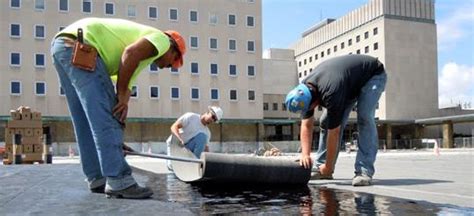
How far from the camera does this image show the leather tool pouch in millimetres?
3582

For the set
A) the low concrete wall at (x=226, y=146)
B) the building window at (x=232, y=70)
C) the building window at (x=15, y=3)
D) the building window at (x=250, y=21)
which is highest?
the building window at (x=15, y=3)

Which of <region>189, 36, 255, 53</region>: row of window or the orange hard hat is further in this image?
<region>189, 36, 255, 53</region>: row of window

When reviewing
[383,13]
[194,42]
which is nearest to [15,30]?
[194,42]

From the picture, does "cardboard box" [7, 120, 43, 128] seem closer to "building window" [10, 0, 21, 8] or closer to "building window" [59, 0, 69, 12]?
"building window" [59, 0, 69, 12]

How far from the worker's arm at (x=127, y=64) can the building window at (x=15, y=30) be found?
52730mm

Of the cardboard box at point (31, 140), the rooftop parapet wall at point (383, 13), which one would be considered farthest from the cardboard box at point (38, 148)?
the rooftop parapet wall at point (383, 13)

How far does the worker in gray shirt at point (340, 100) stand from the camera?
5117mm

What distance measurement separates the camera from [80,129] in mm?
4047

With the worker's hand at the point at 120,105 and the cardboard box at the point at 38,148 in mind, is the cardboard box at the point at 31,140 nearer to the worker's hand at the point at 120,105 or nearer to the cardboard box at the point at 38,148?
the cardboard box at the point at 38,148

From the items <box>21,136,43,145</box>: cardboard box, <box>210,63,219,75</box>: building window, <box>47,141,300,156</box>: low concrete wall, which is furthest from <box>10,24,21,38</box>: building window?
<box>21,136,43,145</box>: cardboard box

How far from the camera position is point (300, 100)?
5.12m

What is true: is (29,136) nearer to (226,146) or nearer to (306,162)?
(306,162)

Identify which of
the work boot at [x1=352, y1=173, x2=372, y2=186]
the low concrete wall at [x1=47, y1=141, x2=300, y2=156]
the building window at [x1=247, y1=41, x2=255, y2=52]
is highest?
the building window at [x1=247, y1=41, x2=255, y2=52]

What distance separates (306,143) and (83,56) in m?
2.66
